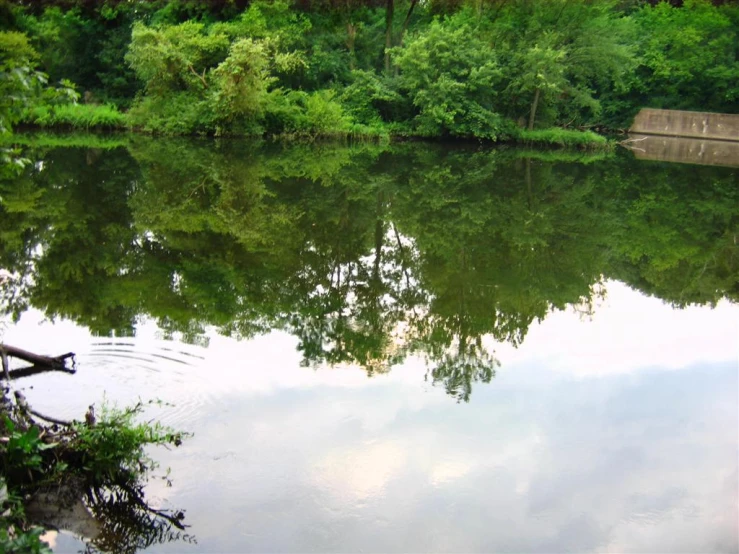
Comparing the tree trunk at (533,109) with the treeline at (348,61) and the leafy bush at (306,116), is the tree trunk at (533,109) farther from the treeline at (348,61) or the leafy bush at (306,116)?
the leafy bush at (306,116)

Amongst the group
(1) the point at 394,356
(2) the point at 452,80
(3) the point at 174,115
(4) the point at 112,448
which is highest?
(2) the point at 452,80

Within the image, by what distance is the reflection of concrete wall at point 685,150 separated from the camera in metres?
28.9

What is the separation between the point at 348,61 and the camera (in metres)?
35.5

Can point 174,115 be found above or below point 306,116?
below

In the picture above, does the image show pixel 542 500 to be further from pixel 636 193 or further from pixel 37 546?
pixel 636 193

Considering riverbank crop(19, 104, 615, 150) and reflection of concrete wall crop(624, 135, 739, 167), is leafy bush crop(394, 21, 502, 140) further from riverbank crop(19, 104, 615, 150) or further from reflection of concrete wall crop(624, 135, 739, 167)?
reflection of concrete wall crop(624, 135, 739, 167)

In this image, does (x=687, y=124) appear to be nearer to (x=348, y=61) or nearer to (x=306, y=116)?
(x=348, y=61)

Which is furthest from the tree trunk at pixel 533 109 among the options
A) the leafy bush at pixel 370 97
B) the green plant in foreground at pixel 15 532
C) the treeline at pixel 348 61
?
the green plant in foreground at pixel 15 532

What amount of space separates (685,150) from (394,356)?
2954 cm

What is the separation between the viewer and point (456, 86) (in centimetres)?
3095

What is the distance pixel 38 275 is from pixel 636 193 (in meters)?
14.3

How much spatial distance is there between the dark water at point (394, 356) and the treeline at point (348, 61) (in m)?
13.8

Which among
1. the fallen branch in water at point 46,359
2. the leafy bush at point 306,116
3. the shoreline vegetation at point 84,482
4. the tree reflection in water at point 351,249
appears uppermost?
the leafy bush at point 306,116

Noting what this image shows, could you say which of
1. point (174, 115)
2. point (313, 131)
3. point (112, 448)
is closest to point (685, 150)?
point (313, 131)
